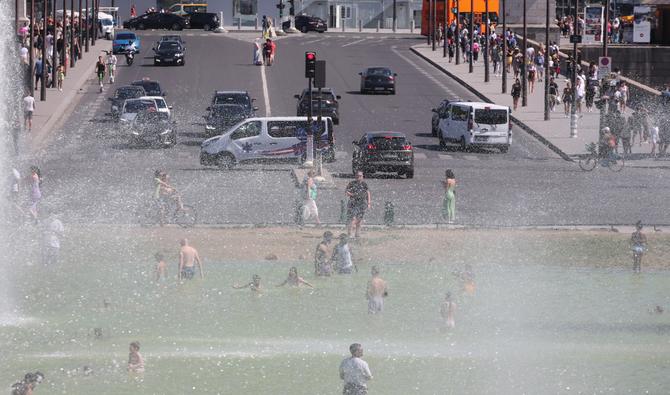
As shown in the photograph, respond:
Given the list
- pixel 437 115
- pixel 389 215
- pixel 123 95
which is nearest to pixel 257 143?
pixel 437 115

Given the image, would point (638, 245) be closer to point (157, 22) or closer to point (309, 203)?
point (309, 203)

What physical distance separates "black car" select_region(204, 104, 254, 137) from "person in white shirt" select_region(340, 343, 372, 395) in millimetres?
37210

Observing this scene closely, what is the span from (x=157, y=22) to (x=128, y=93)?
49.7 metres

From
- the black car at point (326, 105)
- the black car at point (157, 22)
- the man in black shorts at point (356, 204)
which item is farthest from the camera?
the black car at point (157, 22)

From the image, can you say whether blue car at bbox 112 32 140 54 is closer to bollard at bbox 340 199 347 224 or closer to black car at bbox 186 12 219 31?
black car at bbox 186 12 219 31

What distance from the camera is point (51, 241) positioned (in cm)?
3456

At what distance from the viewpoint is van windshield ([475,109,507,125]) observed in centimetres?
5684

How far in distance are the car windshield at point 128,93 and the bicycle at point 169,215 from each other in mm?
27139

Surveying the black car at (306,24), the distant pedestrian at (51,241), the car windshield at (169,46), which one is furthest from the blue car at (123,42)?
the distant pedestrian at (51,241)

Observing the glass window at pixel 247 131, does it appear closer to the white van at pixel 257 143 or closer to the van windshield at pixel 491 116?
the white van at pixel 257 143

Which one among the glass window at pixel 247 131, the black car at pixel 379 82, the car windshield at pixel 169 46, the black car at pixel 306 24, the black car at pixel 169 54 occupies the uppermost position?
the black car at pixel 306 24

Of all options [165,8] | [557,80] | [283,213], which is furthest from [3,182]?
[165,8]

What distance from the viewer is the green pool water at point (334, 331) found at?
25.9 meters

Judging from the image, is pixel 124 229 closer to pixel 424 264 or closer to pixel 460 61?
pixel 424 264
